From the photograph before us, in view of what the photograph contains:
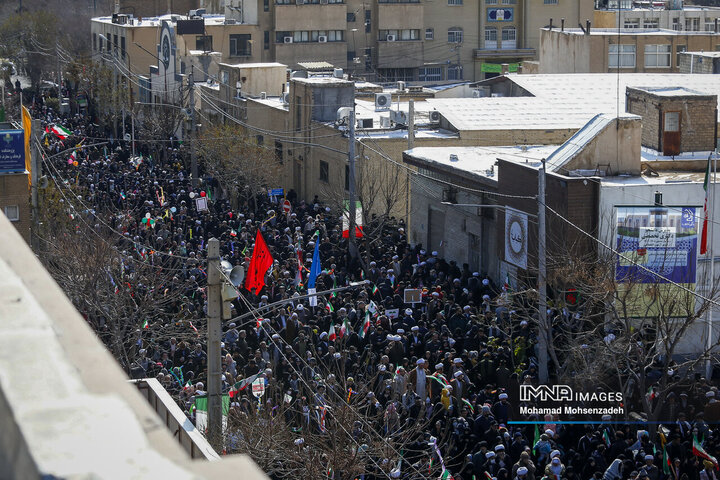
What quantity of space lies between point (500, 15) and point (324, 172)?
39173mm

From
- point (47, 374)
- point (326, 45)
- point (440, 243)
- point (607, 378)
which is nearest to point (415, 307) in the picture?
point (607, 378)

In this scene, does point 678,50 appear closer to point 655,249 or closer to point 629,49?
point 629,49

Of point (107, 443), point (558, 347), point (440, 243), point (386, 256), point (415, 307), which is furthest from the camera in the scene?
point (440, 243)

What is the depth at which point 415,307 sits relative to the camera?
80.2 feet

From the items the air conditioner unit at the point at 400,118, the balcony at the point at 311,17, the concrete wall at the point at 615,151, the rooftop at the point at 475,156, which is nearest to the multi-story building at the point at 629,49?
the air conditioner unit at the point at 400,118

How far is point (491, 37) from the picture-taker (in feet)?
259

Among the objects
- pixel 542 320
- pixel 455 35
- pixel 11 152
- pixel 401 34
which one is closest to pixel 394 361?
pixel 542 320

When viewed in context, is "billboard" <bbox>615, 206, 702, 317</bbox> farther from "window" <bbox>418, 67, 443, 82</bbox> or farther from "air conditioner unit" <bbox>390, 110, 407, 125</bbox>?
"window" <bbox>418, 67, 443, 82</bbox>

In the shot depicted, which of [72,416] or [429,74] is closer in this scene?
[72,416]

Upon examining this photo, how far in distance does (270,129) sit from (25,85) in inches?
1963

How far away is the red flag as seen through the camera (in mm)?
23516

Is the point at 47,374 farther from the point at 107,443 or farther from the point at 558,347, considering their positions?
the point at 558,347

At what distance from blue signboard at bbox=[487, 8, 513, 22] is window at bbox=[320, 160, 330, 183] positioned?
38775 mm

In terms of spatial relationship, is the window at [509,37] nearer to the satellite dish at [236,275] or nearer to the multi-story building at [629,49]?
the multi-story building at [629,49]
